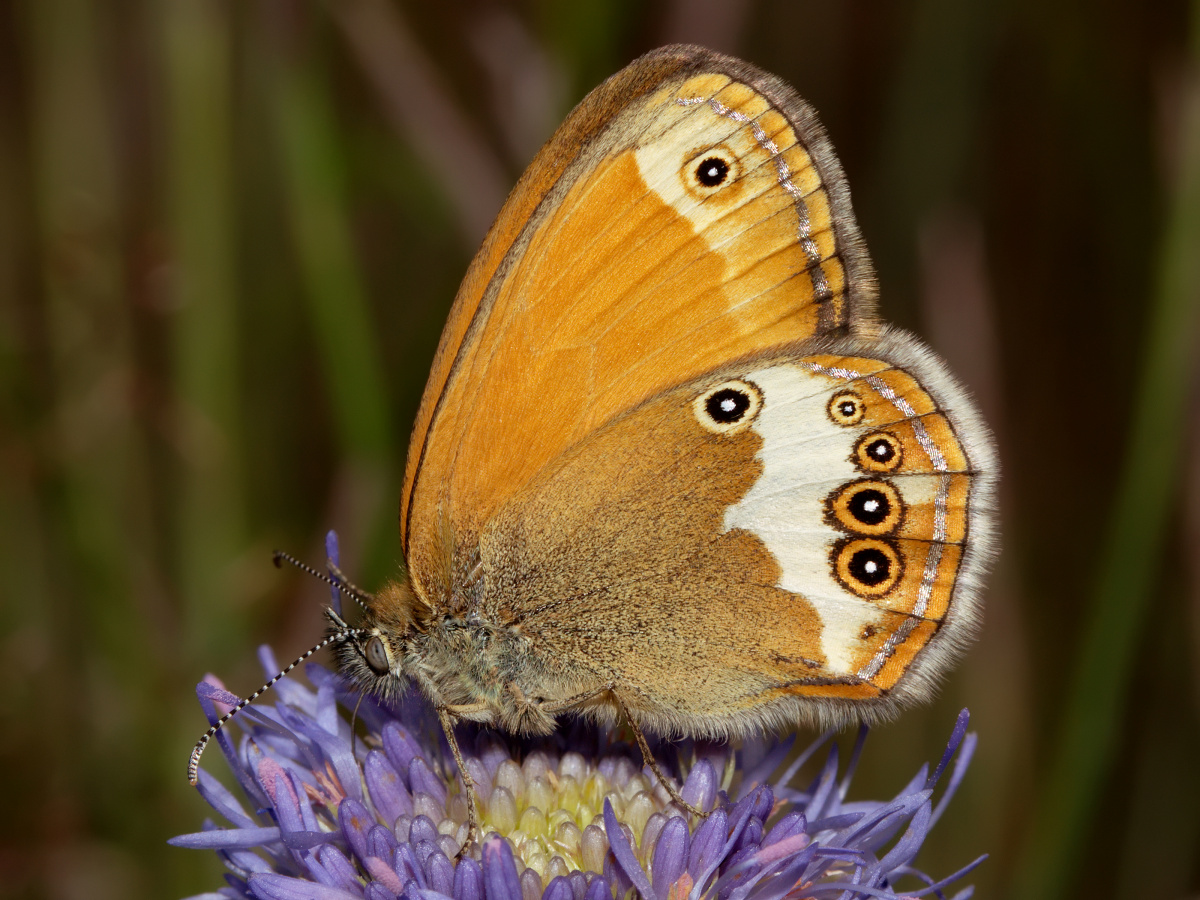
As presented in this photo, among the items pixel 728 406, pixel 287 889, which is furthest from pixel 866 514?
pixel 287 889

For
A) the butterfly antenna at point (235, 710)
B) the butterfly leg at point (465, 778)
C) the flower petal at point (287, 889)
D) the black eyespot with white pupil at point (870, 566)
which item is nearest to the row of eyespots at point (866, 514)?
the black eyespot with white pupil at point (870, 566)

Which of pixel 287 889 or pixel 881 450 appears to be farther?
pixel 881 450

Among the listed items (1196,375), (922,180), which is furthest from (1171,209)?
(922,180)

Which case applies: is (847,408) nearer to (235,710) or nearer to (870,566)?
(870,566)

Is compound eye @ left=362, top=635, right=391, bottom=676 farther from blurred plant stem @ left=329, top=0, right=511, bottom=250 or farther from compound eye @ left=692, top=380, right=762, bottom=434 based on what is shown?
blurred plant stem @ left=329, top=0, right=511, bottom=250

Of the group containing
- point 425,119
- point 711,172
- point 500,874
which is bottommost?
point 500,874

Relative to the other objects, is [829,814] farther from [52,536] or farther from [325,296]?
[52,536]
